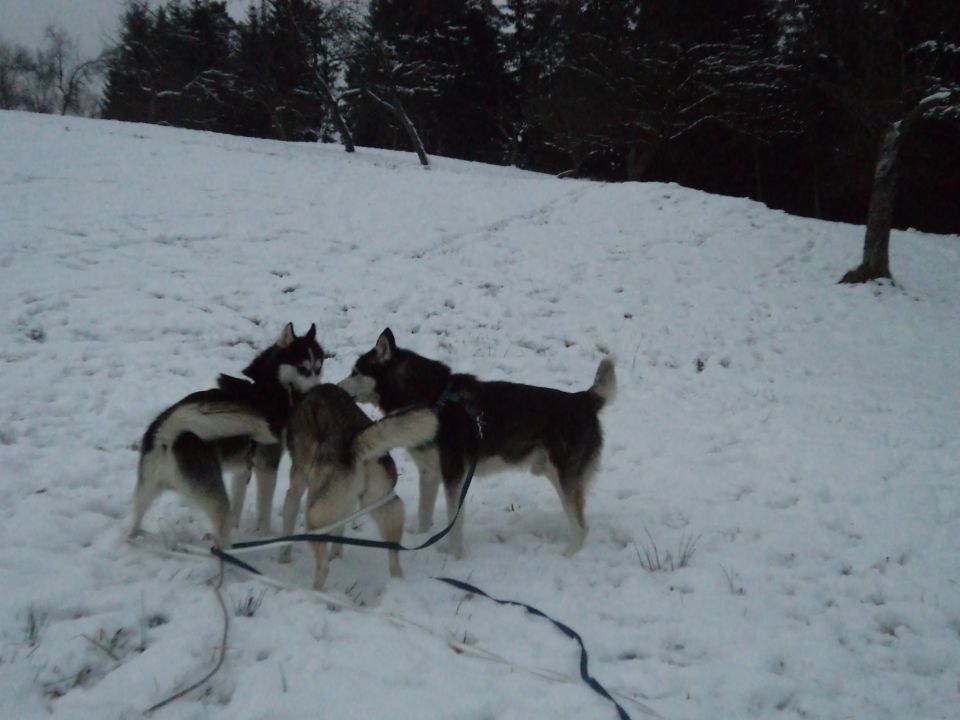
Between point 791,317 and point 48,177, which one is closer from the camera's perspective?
point 791,317

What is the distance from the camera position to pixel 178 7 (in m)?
42.8

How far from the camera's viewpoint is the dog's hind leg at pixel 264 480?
16.8 feet

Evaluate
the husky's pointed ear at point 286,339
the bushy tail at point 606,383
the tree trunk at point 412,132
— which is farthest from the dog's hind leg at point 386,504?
the tree trunk at point 412,132

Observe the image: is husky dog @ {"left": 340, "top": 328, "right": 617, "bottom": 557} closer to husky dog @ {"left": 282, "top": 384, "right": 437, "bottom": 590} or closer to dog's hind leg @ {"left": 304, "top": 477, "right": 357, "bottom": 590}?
husky dog @ {"left": 282, "top": 384, "right": 437, "bottom": 590}

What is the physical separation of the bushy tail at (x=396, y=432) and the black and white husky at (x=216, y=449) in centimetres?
104

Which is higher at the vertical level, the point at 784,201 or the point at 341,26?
the point at 341,26

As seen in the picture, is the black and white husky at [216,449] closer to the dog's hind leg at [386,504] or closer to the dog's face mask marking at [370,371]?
the dog's face mask marking at [370,371]

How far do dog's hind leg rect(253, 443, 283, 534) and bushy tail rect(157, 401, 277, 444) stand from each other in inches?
26.6

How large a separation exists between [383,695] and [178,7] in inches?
2075

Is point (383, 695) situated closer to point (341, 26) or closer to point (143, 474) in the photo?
point (143, 474)

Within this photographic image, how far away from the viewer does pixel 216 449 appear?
4.55 metres

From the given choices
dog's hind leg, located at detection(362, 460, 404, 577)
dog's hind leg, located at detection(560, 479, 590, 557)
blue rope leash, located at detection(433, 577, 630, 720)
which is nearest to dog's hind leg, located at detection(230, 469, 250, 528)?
dog's hind leg, located at detection(362, 460, 404, 577)

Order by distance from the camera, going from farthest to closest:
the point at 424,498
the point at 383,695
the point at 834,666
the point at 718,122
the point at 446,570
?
the point at 718,122 → the point at 424,498 → the point at 446,570 → the point at 834,666 → the point at 383,695

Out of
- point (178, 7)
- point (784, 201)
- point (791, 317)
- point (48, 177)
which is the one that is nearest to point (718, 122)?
point (784, 201)
